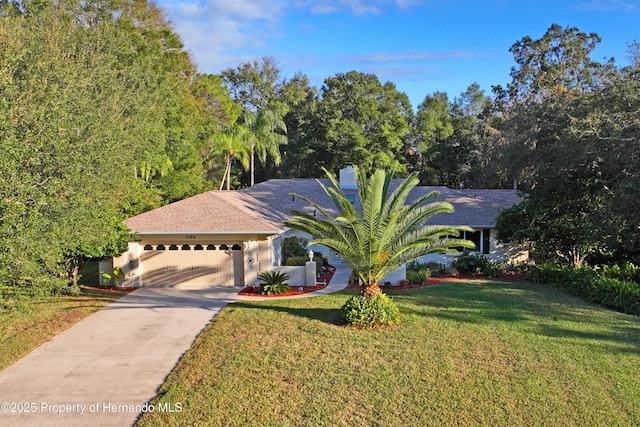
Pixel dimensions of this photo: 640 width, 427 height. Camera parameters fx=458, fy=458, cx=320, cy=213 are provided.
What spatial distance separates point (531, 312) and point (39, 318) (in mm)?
14212

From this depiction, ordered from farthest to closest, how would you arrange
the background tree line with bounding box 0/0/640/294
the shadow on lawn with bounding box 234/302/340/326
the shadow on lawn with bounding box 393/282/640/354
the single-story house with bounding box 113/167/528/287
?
1. the single-story house with bounding box 113/167/528/287
2. the shadow on lawn with bounding box 234/302/340/326
3. the shadow on lawn with bounding box 393/282/640/354
4. the background tree line with bounding box 0/0/640/294

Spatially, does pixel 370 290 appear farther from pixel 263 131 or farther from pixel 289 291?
pixel 263 131

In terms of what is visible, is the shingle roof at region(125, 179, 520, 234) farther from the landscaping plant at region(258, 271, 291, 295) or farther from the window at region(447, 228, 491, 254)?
the landscaping plant at region(258, 271, 291, 295)

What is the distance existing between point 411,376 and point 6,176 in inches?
330

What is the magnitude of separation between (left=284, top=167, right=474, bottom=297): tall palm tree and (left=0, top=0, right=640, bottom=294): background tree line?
5.95 metres

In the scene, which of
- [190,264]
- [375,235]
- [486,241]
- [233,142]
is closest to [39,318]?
[190,264]

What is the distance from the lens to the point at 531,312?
13219mm

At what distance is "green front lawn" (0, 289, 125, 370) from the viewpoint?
10.1 metres

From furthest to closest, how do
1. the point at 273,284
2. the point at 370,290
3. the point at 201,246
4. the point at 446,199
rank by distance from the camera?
the point at 446,199, the point at 201,246, the point at 273,284, the point at 370,290

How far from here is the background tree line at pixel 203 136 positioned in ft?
32.0

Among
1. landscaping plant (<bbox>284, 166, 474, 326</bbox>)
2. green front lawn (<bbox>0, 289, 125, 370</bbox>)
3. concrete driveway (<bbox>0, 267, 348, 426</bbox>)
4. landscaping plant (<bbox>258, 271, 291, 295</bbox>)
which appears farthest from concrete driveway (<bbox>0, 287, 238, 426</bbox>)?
landscaping plant (<bbox>284, 166, 474, 326</bbox>)

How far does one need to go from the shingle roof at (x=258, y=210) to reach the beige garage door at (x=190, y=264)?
3.09 feet

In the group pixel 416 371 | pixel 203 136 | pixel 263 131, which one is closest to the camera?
pixel 416 371

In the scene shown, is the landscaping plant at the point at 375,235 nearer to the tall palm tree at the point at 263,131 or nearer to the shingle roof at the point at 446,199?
the shingle roof at the point at 446,199
